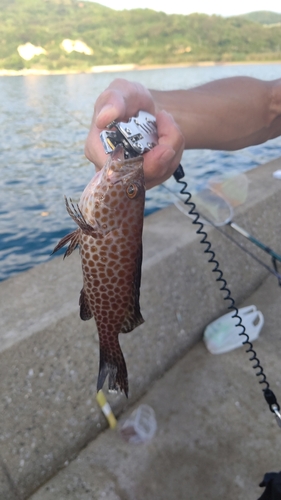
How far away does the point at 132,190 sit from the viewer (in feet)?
4.86

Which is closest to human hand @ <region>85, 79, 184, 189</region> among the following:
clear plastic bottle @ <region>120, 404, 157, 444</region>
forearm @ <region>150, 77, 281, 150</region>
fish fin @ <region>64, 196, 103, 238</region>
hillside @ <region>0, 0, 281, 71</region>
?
fish fin @ <region>64, 196, 103, 238</region>

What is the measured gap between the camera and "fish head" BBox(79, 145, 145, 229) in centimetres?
144

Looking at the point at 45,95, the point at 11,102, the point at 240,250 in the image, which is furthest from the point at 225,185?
the point at 45,95

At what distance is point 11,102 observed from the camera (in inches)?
1378

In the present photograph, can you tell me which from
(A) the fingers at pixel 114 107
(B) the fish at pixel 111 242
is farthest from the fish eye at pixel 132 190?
(A) the fingers at pixel 114 107

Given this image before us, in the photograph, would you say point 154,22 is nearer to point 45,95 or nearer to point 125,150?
point 45,95

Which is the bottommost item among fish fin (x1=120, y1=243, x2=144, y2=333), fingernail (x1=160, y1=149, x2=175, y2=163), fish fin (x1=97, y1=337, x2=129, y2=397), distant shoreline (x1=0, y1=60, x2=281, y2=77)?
distant shoreline (x1=0, y1=60, x2=281, y2=77)

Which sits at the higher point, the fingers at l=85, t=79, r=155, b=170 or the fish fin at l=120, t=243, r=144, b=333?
the fingers at l=85, t=79, r=155, b=170

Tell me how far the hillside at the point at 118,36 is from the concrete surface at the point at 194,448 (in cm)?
6054

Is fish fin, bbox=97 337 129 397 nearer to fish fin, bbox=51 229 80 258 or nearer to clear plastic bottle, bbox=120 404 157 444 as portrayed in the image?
fish fin, bbox=51 229 80 258

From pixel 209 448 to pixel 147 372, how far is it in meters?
0.90

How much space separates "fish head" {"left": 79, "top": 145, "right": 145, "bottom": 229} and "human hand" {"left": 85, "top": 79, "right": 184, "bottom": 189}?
10 centimetres

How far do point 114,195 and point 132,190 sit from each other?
79 millimetres

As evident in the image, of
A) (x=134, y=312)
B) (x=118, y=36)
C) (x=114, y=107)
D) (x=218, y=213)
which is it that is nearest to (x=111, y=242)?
(x=134, y=312)
